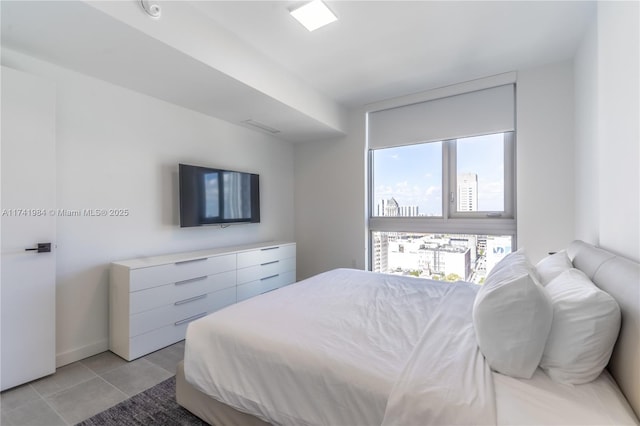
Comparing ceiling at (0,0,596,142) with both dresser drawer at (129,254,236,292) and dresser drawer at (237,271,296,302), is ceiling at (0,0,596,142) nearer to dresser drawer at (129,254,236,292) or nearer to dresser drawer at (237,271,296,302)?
dresser drawer at (129,254,236,292)

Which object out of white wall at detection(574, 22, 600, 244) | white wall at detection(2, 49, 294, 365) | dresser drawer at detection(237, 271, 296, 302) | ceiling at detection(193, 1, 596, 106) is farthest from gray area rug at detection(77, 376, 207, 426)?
white wall at detection(574, 22, 600, 244)

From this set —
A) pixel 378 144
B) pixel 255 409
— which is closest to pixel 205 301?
pixel 255 409

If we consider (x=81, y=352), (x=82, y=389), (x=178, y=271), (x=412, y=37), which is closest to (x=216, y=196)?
(x=178, y=271)

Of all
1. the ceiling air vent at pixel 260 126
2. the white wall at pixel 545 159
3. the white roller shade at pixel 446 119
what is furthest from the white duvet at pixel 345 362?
the ceiling air vent at pixel 260 126

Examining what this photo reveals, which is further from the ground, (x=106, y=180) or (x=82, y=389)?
(x=106, y=180)

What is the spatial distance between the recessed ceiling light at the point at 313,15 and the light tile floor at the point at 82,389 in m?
2.79

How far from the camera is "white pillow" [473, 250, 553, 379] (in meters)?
1.00

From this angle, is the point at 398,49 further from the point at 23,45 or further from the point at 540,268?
the point at 23,45

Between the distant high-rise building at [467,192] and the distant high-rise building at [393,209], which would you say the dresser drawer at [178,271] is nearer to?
the distant high-rise building at [393,209]

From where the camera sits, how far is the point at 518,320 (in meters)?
1.01

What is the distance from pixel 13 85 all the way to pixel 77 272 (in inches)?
54.8

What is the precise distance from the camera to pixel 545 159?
284 cm

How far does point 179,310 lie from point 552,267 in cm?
280

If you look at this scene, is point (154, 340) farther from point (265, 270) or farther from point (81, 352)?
point (265, 270)
